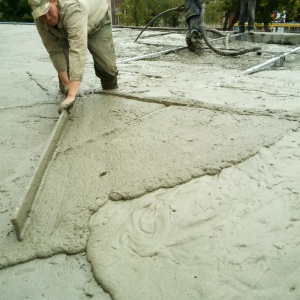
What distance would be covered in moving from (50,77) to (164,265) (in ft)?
12.0

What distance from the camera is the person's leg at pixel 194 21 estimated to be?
5.38 meters

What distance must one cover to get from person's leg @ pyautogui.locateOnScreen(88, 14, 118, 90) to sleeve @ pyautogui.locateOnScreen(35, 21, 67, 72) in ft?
1.24

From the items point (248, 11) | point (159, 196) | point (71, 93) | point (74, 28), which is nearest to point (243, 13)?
point (248, 11)

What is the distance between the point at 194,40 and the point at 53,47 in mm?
3825

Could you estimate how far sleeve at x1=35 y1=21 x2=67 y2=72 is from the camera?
2.72m

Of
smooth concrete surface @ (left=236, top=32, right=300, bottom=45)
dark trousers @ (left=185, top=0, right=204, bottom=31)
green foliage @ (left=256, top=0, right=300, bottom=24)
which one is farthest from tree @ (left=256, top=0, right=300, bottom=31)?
dark trousers @ (left=185, top=0, right=204, bottom=31)

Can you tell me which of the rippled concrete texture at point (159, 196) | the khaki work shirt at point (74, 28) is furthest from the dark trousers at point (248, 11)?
the khaki work shirt at point (74, 28)

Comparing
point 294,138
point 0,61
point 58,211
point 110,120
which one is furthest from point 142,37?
point 58,211

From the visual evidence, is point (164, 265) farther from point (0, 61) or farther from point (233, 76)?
point (0, 61)

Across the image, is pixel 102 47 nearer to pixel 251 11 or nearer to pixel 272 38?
pixel 251 11

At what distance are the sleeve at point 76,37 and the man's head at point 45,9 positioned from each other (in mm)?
107

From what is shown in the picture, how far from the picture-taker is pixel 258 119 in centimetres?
250

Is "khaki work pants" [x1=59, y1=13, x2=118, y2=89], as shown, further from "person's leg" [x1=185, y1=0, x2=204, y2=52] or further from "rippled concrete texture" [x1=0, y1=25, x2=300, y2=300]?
"person's leg" [x1=185, y1=0, x2=204, y2=52]

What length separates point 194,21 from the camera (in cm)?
553
